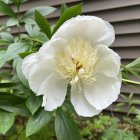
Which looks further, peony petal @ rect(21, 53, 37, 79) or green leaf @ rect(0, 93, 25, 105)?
green leaf @ rect(0, 93, 25, 105)

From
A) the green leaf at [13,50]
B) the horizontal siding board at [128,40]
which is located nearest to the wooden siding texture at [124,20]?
the horizontal siding board at [128,40]

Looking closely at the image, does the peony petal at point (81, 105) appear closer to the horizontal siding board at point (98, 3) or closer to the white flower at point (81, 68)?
the white flower at point (81, 68)

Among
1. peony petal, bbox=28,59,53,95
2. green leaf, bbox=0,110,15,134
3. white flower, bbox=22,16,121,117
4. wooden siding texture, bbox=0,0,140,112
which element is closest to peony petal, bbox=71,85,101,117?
white flower, bbox=22,16,121,117

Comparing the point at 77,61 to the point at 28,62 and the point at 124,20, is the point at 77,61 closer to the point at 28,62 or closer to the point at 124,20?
the point at 28,62

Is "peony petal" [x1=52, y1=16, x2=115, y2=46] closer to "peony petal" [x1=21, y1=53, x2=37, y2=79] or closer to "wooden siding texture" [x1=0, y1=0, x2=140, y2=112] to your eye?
"peony petal" [x1=21, y1=53, x2=37, y2=79]

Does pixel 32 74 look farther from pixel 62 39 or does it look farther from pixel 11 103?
pixel 11 103

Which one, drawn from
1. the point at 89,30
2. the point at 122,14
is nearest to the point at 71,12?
the point at 89,30
